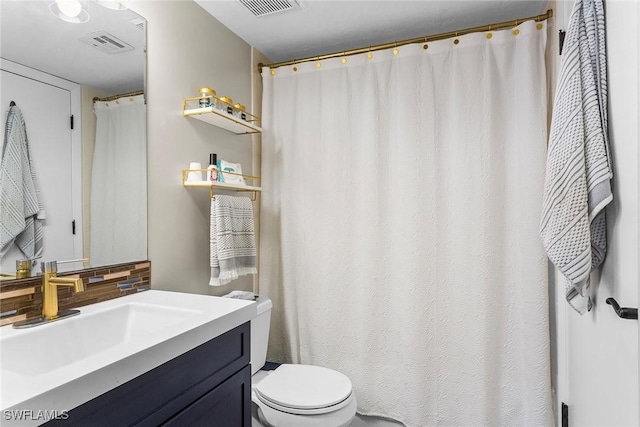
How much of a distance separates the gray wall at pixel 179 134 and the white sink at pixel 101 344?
0.83ft

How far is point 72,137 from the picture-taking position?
125 cm

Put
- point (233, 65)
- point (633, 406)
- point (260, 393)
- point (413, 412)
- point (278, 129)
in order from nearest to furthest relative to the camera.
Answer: point (633, 406)
point (260, 393)
point (413, 412)
point (233, 65)
point (278, 129)

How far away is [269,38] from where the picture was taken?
2.14m

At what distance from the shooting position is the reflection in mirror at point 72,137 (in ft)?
3.59

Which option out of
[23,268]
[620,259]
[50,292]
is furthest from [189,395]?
[620,259]

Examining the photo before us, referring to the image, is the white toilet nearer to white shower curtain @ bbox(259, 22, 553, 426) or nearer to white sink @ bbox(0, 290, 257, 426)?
white shower curtain @ bbox(259, 22, 553, 426)

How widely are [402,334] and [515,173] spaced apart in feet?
3.35

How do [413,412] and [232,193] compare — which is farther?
[232,193]

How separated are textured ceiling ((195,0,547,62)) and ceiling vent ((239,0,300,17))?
1.3 inches

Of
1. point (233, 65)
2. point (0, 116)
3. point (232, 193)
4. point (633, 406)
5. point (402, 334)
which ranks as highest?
point (233, 65)

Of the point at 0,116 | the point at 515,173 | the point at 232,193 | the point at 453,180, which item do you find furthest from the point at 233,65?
the point at 515,173

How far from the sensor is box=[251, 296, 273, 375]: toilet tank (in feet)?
5.78

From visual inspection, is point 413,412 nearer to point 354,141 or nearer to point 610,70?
point 354,141

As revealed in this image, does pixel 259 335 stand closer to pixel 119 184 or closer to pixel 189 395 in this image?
pixel 189 395
